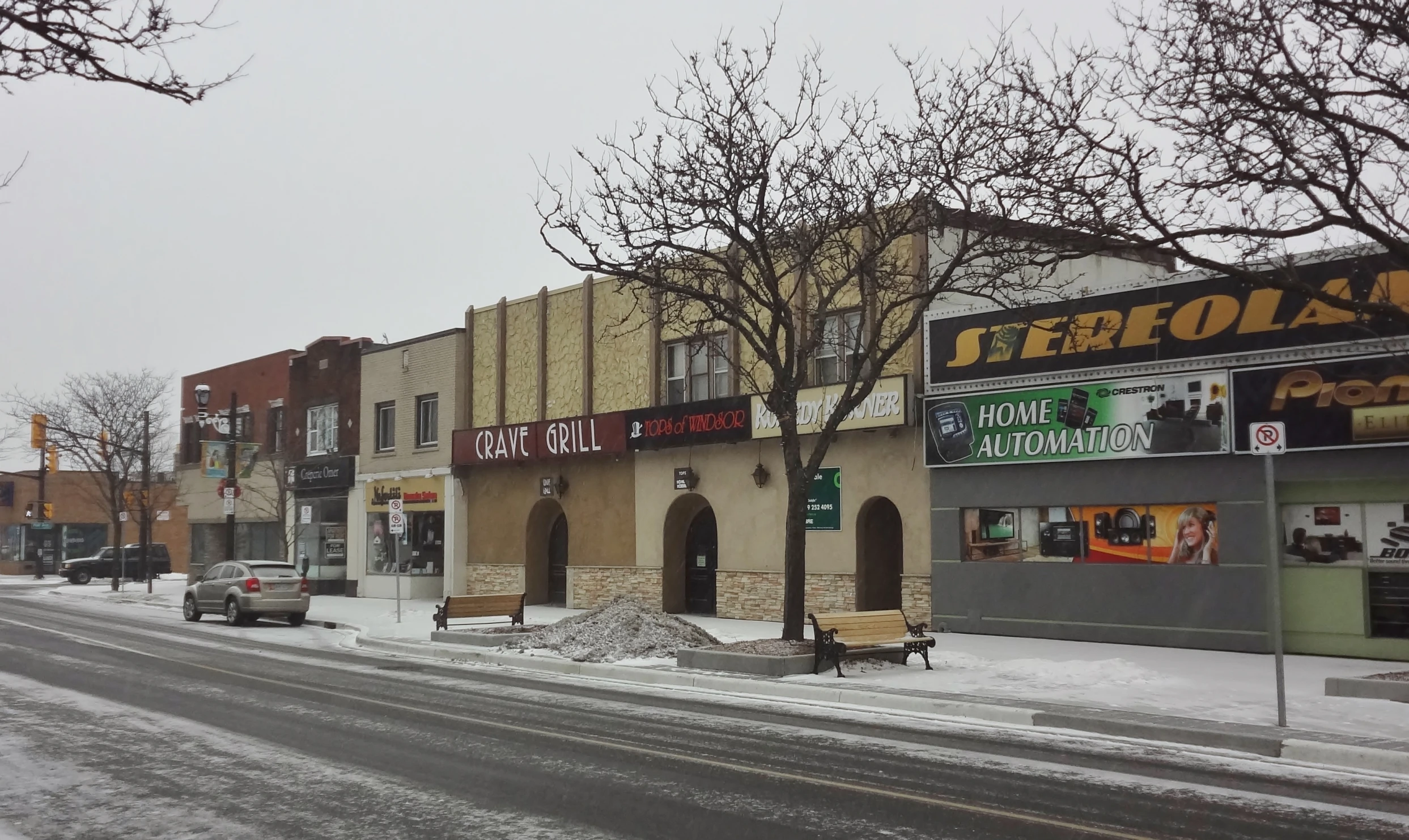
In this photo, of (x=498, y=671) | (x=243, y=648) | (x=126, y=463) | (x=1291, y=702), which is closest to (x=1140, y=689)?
(x=1291, y=702)

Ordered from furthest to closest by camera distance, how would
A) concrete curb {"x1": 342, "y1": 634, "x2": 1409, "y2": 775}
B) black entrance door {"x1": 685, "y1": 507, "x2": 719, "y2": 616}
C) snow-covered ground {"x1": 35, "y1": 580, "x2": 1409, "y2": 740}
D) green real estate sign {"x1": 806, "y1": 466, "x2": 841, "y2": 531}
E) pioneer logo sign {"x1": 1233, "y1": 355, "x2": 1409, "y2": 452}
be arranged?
black entrance door {"x1": 685, "y1": 507, "x2": 719, "y2": 616}
green real estate sign {"x1": 806, "y1": 466, "x2": 841, "y2": 531}
pioneer logo sign {"x1": 1233, "y1": 355, "x2": 1409, "y2": 452}
snow-covered ground {"x1": 35, "y1": 580, "x2": 1409, "y2": 740}
concrete curb {"x1": 342, "y1": 634, "x2": 1409, "y2": 775}

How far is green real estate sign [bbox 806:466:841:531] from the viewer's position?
24078 mm

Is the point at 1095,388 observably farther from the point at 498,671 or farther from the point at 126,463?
the point at 126,463

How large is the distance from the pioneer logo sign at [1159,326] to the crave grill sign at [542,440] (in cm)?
947

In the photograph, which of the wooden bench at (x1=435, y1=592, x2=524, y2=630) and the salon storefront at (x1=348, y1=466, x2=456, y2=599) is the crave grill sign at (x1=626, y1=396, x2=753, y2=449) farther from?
the salon storefront at (x1=348, y1=466, x2=456, y2=599)

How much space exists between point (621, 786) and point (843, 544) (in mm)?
15307

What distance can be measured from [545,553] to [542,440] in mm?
3816

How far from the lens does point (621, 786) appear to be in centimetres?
895

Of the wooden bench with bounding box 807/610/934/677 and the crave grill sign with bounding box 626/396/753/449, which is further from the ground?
the crave grill sign with bounding box 626/396/753/449

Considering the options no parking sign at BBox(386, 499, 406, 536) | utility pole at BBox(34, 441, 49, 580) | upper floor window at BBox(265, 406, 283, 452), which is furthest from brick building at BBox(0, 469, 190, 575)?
no parking sign at BBox(386, 499, 406, 536)

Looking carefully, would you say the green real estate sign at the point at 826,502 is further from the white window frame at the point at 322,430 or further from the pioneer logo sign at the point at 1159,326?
the white window frame at the point at 322,430

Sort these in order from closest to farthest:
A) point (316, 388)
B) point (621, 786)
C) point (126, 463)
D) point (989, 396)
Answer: point (621, 786)
point (989, 396)
point (316, 388)
point (126, 463)

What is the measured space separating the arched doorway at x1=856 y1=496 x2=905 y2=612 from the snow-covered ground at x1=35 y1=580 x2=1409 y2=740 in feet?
9.87

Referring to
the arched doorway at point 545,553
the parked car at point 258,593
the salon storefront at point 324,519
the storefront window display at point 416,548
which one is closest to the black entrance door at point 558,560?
the arched doorway at point 545,553
